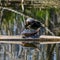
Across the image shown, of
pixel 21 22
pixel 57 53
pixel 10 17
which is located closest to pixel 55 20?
pixel 10 17

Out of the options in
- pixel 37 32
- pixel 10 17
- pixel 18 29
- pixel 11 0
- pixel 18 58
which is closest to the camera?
pixel 18 58

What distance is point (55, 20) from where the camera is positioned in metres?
10.8

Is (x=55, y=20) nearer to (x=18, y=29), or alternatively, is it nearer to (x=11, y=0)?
(x=18, y=29)

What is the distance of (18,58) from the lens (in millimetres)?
5203

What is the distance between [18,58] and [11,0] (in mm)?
11406

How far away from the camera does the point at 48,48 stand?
602cm

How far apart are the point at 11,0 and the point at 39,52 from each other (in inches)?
432

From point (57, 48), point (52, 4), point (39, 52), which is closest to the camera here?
point (39, 52)

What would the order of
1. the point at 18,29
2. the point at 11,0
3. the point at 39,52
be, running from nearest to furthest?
the point at 39,52 < the point at 18,29 < the point at 11,0

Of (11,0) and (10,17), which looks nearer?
(10,17)

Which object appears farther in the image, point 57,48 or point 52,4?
point 52,4

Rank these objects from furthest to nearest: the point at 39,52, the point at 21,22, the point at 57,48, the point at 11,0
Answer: the point at 11,0, the point at 21,22, the point at 57,48, the point at 39,52

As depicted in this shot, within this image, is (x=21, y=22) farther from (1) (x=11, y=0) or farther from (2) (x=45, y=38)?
(1) (x=11, y=0)

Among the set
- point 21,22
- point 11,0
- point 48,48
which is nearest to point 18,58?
point 48,48
